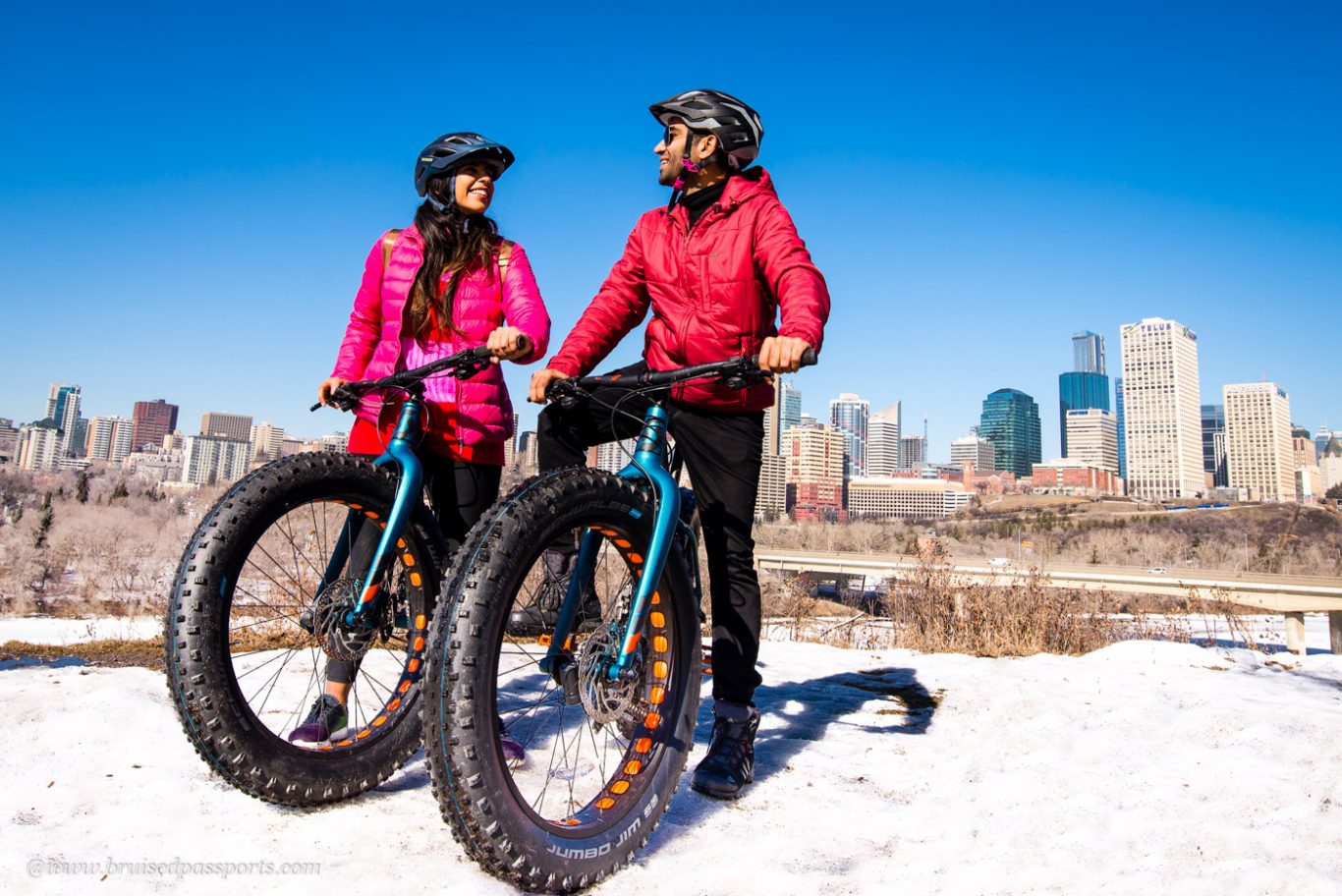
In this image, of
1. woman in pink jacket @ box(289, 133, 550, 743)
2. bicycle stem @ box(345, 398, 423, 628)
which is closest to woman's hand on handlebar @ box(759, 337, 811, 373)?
woman in pink jacket @ box(289, 133, 550, 743)

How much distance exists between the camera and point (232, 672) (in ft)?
6.97

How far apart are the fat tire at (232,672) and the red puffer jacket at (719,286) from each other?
99 centimetres

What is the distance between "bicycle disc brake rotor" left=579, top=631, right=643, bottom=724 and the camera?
2.20 meters

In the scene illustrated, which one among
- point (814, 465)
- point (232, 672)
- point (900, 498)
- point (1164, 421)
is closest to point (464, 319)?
point (232, 672)

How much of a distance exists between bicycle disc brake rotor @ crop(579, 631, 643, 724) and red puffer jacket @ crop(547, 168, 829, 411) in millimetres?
943

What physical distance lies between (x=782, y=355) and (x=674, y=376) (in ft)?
1.09

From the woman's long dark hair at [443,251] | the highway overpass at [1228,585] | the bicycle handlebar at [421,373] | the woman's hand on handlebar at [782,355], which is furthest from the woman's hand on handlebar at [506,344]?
the highway overpass at [1228,585]

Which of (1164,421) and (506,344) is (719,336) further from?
(1164,421)

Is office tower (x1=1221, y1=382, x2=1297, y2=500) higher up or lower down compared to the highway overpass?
higher up

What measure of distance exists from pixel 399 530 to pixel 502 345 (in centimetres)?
68

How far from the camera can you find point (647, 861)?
2.08 meters

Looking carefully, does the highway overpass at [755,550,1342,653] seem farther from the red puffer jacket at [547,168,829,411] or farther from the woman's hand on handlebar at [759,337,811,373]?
the woman's hand on handlebar at [759,337,811,373]

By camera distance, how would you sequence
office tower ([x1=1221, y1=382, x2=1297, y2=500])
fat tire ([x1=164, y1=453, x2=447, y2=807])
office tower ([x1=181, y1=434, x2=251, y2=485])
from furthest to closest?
1. office tower ([x1=181, y1=434, x2=251, y2=485])
2. office tower ([x1=1221, y1=382, x2=1297, y2=500])
3. fat tire ([x1=164, y1=453, x2=447, y2=807])

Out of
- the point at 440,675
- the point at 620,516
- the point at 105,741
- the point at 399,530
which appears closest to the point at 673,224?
the point at 620,516
